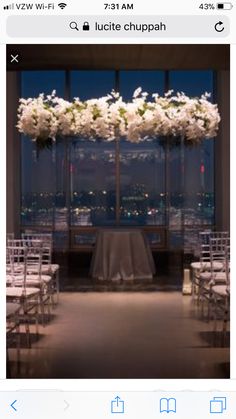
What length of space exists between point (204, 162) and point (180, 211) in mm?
919

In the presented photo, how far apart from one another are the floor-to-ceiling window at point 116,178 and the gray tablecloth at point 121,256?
2.46 meters

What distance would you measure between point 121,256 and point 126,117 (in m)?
2.02

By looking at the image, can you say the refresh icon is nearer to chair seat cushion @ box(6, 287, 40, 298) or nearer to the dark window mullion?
chair seat cushion @ box(6, 287, 40, 298)

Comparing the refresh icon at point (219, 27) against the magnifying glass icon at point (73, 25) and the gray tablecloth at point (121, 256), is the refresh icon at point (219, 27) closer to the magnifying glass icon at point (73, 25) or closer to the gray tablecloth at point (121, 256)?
the magnifying glass icon at point (73, 25)

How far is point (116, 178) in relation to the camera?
1085 centimetres

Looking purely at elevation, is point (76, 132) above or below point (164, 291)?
above

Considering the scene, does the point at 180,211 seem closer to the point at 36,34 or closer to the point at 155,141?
the point at 155,141

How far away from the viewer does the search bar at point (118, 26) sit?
1.17 m
